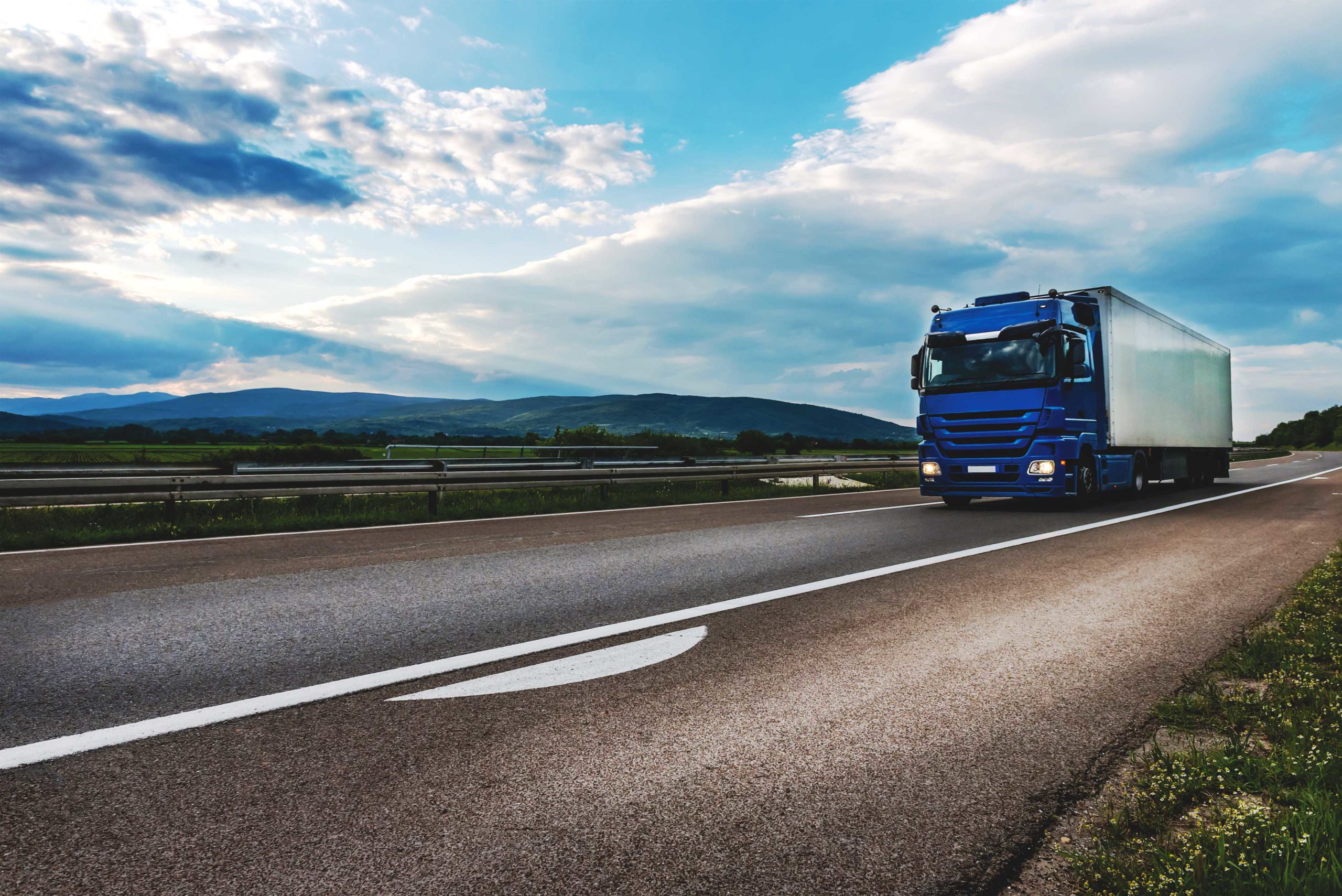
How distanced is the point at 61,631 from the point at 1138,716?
243 inches

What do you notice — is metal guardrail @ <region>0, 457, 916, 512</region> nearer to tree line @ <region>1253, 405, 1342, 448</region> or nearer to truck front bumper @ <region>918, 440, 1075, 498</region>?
truck front bumper @ <region>918, 440, 1075, 498</region>

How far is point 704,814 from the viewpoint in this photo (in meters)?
2.70

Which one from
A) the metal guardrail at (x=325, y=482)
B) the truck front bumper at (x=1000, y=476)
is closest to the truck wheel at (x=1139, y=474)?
the truck front bumper at (x=1000, y=476)

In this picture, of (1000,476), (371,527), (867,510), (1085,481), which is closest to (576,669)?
(371,527)

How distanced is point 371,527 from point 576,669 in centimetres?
860

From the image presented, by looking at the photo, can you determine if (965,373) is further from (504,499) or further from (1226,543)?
(504,499)

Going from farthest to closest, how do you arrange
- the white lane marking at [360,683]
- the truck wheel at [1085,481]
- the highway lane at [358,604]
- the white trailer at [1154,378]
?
the white trailer at [1154,378]
the truck wheel at [1085,481]
the highway lane at [358,604]
the white lane marking at [360,683]

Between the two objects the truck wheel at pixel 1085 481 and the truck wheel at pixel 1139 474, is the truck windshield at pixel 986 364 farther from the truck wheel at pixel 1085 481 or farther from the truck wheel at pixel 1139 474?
the truck wheel at pixel 1139 474

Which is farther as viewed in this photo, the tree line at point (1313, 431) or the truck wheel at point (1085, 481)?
the tree line at point (1313, 431)

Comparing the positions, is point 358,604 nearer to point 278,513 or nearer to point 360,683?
point 360,683

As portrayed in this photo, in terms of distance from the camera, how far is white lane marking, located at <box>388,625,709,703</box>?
13.0ft

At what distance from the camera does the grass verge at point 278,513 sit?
10.5 m

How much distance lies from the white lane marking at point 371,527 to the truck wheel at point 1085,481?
16.6 ft

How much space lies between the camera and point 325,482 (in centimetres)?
1297
